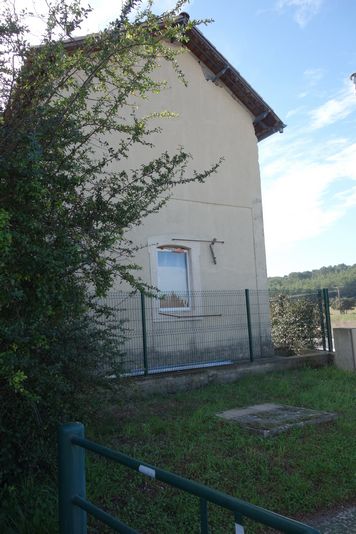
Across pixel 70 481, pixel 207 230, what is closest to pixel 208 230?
pixel 207 230

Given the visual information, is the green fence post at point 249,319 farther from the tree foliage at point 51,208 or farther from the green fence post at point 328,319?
the tree foliage at point 51,208

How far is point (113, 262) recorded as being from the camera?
13.5 ft

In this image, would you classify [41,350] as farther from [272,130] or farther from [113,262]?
[272,130]

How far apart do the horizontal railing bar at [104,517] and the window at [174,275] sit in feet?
24.0

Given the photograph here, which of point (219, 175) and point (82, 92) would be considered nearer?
point (82, 92)

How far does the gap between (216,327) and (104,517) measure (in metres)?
8.28

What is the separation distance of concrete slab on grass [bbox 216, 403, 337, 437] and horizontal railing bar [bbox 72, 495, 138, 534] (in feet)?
11.4

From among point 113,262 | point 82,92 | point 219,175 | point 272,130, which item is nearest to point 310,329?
point 219,175

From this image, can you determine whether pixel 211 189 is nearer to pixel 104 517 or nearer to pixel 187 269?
pixel 187 269

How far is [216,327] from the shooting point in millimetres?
10484

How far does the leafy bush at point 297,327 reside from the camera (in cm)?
1187

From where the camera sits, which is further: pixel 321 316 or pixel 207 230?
pixel 321 316

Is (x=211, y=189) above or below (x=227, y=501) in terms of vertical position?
above

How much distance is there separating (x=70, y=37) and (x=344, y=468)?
4.59m
